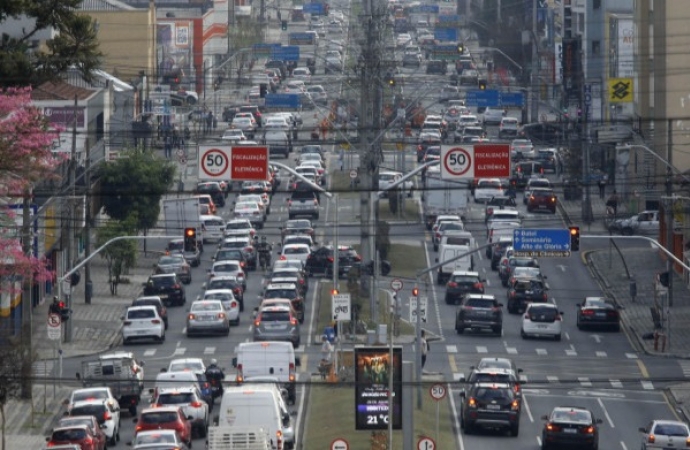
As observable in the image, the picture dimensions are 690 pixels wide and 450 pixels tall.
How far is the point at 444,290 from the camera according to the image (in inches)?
2938

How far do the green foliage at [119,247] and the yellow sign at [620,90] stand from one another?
85.6 ft

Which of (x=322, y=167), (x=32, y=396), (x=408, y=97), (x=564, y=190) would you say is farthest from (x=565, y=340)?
(x=408, y=97)

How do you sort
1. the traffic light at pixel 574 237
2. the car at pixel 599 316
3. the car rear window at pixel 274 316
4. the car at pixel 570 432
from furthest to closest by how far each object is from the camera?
the car at pixel 599 316
the car rear window at pixel 274 316
the traffic light at pixel 574 237
the car at pixel 570 432

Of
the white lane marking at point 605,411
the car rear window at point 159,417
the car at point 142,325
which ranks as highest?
the car at point 142,325

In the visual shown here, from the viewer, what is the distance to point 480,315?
2591 inches

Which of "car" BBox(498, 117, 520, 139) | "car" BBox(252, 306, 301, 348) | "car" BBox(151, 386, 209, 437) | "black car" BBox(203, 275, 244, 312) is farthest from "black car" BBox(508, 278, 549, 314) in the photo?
"car" BBox(498, 117, 520, 139)

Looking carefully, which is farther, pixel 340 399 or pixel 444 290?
pixel 444 290

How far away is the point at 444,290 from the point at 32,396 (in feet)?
72.2

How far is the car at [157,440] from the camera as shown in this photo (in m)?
43.5

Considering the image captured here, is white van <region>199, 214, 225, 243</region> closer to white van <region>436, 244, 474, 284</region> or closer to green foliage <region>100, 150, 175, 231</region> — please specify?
green foliage <region>100, 150, 175, 231</region>

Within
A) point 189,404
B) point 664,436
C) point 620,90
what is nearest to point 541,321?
point 189,404

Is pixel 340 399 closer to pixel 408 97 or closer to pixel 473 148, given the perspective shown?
pixel 473 148

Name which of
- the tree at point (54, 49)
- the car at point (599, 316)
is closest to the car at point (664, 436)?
the tree at point (54, 49)

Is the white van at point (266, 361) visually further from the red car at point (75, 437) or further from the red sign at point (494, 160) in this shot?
the red car at point (75, 437)
